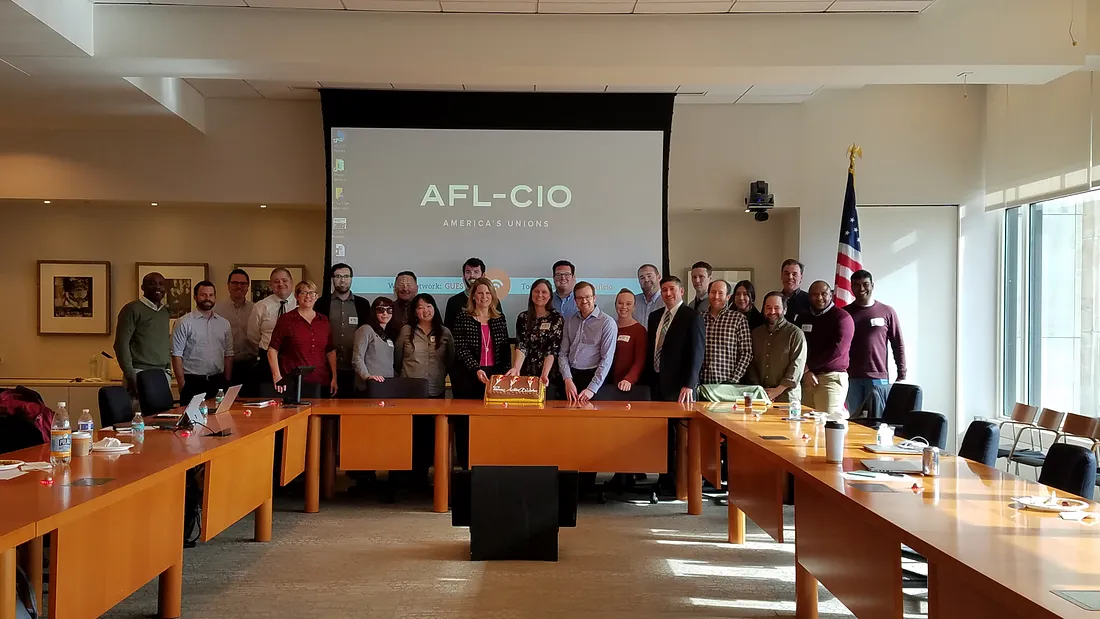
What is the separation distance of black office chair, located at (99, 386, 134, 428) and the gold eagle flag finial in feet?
23.8

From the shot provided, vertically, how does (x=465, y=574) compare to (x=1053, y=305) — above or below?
below

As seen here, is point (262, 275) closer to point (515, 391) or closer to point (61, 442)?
point (515, 391)

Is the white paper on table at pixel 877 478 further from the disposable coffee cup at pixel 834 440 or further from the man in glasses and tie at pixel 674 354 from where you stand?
the man in glasses and tie at pixel 674 354

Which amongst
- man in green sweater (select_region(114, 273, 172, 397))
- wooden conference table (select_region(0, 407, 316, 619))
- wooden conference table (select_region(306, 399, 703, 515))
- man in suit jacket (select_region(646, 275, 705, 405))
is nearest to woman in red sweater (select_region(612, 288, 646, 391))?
man in suit jacket (select_region(646, 275, 705, 405))

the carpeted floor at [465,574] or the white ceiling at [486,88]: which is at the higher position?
the white ceiling at [486,88]

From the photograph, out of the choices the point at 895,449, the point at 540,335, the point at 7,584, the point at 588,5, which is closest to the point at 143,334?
the point at 540,335

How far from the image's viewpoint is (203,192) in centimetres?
979

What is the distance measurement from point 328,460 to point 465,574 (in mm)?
2363

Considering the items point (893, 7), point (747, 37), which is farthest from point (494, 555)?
point (893, 7)

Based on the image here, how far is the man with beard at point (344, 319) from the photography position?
8484 millimetres

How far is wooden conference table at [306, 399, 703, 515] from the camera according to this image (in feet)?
21.6

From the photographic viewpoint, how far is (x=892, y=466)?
4.17 metres

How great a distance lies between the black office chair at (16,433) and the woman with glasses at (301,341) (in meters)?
2.36

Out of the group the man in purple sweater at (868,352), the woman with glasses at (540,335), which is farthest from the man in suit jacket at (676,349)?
the man in purple sweater at (868,352)
